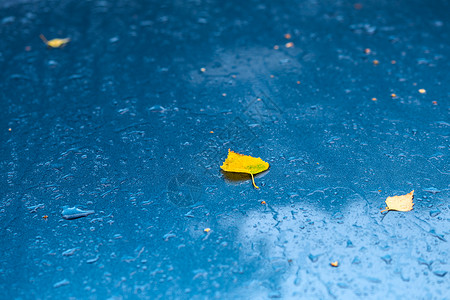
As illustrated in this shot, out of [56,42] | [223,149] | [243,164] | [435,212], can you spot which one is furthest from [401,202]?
[56,42]

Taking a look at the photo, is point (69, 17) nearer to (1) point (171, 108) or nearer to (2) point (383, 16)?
(1) point (171, 108)

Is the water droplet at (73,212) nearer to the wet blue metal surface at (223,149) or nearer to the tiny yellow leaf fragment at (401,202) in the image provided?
the wet blue metal surface at (223,149)

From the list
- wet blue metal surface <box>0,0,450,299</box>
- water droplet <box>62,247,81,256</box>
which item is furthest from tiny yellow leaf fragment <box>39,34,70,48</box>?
water droplet <box>62,247,81,256</box>

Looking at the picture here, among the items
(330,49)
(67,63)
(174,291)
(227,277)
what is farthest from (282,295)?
(67,63)

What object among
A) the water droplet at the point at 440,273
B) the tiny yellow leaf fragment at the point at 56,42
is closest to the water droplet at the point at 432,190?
the water droplet at the point at 440,273

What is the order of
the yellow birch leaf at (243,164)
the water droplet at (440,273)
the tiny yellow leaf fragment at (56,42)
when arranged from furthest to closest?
the tiny yellow leaf fragment at (56,42) → the yellow birch leaf at (243,164) → the water droplet at (440,273)

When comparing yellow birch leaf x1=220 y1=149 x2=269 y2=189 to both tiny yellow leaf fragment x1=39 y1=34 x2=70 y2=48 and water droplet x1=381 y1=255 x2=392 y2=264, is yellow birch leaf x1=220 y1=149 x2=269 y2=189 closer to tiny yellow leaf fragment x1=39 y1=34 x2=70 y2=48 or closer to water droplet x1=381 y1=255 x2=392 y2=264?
water droplet x1=381 y1=255 x2=392 y2=264

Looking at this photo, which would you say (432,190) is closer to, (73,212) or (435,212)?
(435,212)
